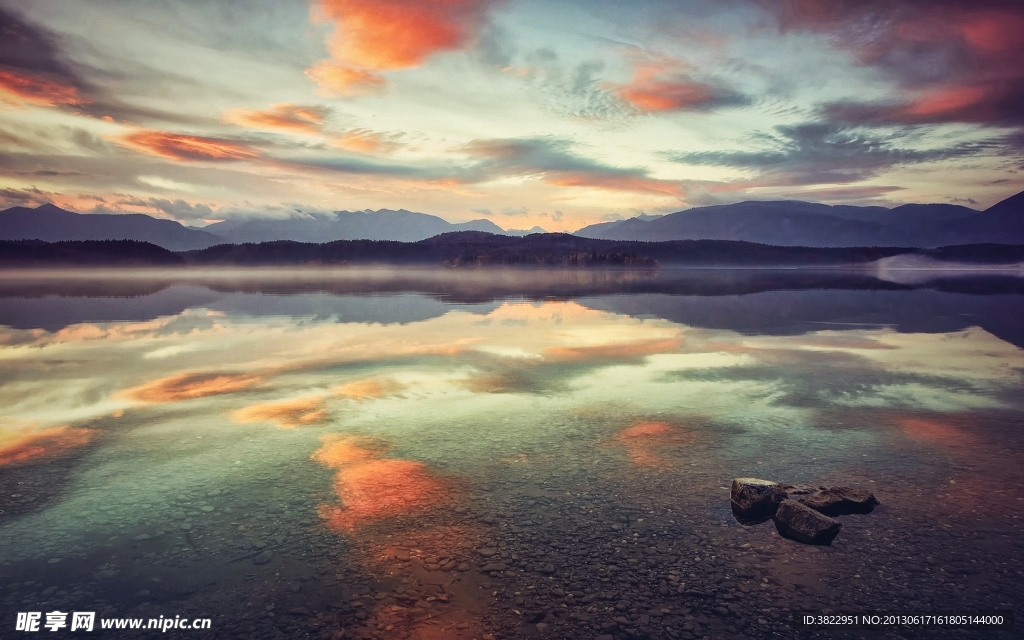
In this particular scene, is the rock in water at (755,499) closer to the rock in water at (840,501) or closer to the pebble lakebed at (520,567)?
the pebble lakebed at (520,567)

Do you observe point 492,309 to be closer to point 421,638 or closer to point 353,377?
point 353,377

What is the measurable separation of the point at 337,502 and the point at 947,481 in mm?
13899

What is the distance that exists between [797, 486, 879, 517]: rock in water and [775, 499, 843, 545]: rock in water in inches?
19.2

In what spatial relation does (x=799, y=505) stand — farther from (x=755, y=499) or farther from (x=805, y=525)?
(x=755, y=499)

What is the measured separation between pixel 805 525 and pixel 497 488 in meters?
Answer: 6.26

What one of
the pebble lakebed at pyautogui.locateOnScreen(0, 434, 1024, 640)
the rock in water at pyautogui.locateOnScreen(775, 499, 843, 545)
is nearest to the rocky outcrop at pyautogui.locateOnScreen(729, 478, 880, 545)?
the rock in water at pyautogui.locateOnScreen(775, 499, 843, 545)

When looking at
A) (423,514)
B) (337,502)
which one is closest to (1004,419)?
(423,514)

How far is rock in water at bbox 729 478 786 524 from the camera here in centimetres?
1129

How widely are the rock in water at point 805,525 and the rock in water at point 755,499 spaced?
381mm

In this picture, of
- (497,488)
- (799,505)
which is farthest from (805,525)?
(497,488)

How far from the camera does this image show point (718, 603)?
28.5 ft

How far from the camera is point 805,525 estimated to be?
1057cm

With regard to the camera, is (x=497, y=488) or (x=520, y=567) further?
(x=497, y=488)

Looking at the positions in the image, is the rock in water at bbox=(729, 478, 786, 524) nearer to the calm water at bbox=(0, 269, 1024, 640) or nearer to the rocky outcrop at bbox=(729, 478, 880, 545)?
the rocky outcrop at bbox=(729, 478, 880, 545)
